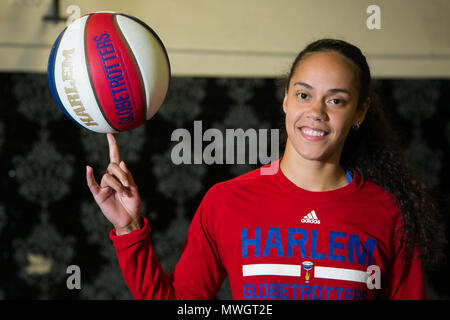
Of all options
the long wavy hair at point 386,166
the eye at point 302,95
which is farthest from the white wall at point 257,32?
the eye at point 302,95

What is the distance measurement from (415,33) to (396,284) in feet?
7.56

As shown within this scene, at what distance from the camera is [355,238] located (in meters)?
1.22

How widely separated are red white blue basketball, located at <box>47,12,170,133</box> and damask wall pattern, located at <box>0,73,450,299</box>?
63.0 inches

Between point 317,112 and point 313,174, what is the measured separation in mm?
187

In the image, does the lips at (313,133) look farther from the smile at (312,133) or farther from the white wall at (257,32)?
the white wall at (257,32)

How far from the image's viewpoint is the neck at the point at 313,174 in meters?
1.28

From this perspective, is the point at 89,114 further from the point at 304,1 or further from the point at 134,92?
the point at 304,1

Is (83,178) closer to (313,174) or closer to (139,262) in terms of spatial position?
(139,262)

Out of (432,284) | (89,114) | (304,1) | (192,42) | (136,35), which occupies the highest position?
(304,1)

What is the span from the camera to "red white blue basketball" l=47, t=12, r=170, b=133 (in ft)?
4.05

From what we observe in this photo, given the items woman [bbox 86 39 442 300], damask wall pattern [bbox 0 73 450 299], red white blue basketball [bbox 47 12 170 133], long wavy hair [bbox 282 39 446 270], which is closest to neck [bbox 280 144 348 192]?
woman [bbox 86 39 442 300]

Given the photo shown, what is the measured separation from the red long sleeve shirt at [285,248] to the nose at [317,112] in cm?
21

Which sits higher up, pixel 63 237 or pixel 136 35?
pixel 136 35
